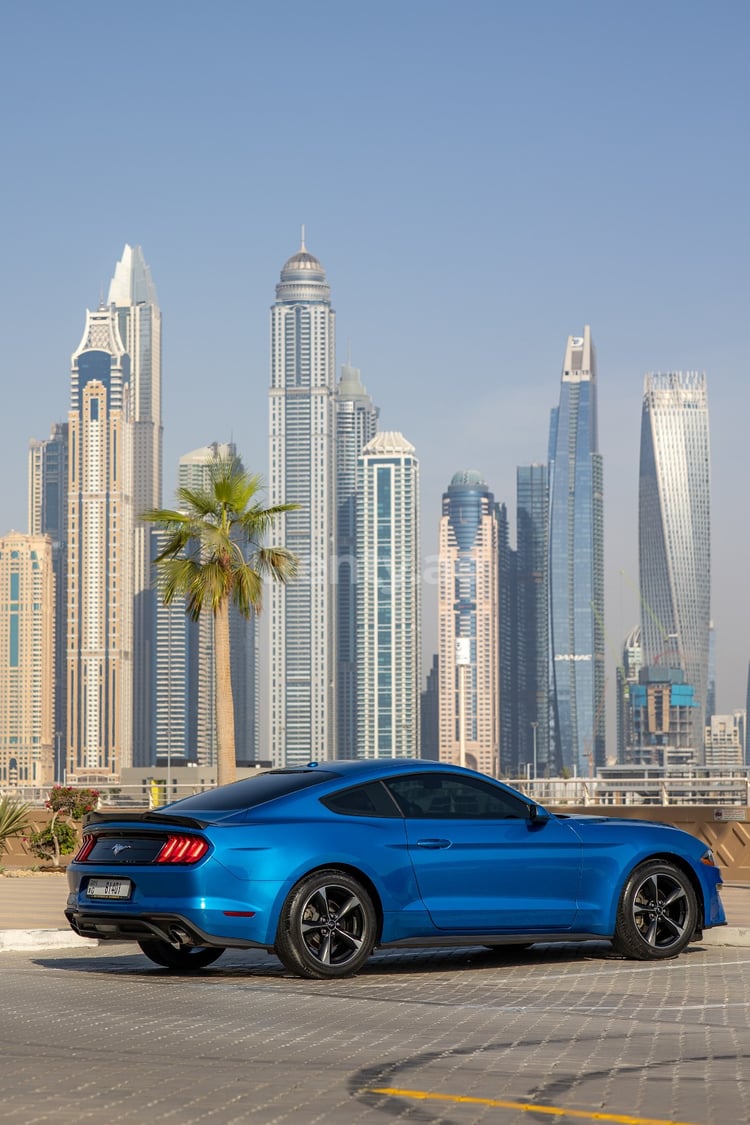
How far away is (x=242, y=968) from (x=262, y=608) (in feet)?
54.3

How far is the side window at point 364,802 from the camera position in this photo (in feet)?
35.8

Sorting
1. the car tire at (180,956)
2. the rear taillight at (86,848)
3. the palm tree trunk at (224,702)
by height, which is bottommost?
the car tire at (180,956)

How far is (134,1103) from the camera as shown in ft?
21.5

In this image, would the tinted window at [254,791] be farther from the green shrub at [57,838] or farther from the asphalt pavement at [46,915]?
the green shrub at [57,838]

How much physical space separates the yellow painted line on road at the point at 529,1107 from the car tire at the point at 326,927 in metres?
3.53

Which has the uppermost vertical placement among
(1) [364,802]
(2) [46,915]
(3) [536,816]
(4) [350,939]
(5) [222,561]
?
(5) [222,561]

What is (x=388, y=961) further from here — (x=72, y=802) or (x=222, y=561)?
(x=222, y=561)

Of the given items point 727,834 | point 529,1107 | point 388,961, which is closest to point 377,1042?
point 529,1107

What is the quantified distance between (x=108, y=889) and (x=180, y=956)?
1011 millimetres

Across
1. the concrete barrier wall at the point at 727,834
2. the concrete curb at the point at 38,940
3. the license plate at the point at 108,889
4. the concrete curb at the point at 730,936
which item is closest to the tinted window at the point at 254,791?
the license plate at the point at 108,889

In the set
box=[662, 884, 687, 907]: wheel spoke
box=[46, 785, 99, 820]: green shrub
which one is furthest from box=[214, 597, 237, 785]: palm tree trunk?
box=[662, 884, 687, 907]: wheel spoke

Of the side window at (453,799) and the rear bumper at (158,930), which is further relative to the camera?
the side window at (453,799)

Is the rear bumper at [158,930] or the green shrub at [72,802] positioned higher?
the green shrub at [72,802]

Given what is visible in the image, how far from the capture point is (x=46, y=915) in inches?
646
